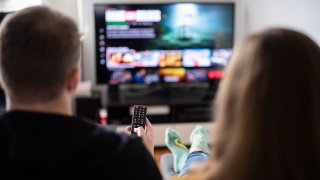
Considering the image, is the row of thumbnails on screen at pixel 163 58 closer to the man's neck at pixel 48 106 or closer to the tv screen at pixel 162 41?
the tv screen at pixel 162 41

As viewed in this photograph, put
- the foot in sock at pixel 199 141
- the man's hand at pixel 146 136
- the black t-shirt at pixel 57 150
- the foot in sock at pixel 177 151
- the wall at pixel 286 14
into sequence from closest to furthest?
the black t-shirt at pixel 57 150, the man's hand at pixel 146 136, the foot in sock at pixel 199 141, the foot in sock at pixel 177 151, the wall at pixel 286 14

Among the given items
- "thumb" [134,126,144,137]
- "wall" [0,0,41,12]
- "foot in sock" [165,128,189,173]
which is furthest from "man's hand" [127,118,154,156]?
"wall" [0,0,41,12]

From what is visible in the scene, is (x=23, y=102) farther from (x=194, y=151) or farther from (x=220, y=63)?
(x=220, y=63)

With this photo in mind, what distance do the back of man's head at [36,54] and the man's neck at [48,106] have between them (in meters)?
0.01

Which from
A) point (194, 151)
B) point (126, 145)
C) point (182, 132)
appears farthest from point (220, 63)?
point (126, 145)

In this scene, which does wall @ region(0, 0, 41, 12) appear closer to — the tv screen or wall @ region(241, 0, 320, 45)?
the tv screen

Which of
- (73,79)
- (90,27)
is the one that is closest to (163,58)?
(90,27)

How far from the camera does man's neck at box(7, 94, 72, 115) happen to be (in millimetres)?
1102

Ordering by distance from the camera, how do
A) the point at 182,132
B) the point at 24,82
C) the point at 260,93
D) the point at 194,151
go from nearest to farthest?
the point at 260,93, the point at 24,82, the point at 194,151, the point at 182,132

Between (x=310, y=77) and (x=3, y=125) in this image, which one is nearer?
(x=310, y=77)

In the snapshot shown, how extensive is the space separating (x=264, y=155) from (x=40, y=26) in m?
0.60

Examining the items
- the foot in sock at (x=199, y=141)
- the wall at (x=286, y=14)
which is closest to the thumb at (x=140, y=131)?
the foot in sock at (x=199, y=141)

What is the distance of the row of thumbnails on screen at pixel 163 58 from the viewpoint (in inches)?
157

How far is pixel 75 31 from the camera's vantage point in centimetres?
113
